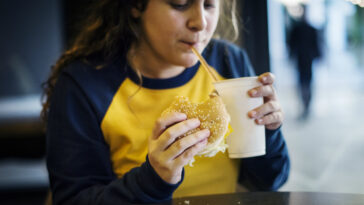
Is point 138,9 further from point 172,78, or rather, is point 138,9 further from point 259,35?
point 259,35

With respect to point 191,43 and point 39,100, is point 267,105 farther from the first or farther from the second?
point 39,100

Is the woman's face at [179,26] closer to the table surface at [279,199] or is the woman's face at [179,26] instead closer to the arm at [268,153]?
the arm at [268,153]

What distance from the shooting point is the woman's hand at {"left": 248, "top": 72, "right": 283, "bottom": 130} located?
0.89 meters

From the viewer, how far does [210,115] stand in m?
0.84

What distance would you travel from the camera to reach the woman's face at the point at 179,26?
992 millimetres

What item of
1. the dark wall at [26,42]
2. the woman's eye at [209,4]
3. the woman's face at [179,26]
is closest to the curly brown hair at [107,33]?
the woman's face at [179,26]

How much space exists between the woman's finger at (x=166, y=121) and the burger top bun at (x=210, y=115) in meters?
0.04

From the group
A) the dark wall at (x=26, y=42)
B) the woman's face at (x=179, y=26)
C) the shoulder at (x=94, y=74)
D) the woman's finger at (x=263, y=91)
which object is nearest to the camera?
the woman's finger at (x=263, y=91)

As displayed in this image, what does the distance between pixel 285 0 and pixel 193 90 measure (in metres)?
4.42

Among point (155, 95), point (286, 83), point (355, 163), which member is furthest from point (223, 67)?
point (286, 83)

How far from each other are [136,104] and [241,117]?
1.19ft

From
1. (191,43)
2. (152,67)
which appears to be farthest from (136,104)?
(191,43)

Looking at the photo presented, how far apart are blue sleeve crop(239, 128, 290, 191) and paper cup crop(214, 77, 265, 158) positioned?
12 cm

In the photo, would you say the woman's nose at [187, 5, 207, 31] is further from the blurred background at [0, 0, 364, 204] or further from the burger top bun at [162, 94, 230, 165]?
the blurred background at [0, 0, 364, 204]
